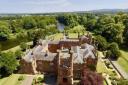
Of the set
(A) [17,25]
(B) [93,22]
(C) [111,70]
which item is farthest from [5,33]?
(C) [111,70]

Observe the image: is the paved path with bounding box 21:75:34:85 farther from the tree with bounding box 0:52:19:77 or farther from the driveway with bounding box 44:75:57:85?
the tree with bounding box 0:52:19:77

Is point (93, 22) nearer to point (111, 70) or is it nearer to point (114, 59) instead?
point (114, 59)

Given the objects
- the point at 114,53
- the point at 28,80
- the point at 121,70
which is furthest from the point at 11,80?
the point at 114,53

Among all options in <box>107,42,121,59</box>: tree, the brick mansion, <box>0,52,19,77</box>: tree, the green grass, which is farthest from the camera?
<box>107,42,121,59</box>: tree

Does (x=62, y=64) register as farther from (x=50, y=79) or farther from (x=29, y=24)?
(x=29, y=24)

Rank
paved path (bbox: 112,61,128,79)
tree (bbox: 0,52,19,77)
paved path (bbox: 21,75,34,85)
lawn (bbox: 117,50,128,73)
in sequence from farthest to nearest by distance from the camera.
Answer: lawn (bbox: 117,50,128,73) → paved path (bbox: 112,61,128,79) → tree (bbox: 0,52,19,77) → paved path (bbox: 21,75,34,85)

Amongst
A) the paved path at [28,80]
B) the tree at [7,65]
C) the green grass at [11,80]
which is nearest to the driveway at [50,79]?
the paved path at [28,80]

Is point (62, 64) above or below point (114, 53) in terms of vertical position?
above

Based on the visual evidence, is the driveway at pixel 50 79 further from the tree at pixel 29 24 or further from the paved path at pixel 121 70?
the tree at pixel 29 24

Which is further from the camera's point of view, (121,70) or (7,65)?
(121,70)

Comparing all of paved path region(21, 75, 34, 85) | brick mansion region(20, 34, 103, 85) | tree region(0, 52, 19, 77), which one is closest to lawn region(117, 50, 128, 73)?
brick mansion region(20, 34, 103, 85)

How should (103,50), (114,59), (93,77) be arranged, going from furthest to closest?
1. (103,50)
2. (114,59)
3. (93,77)
